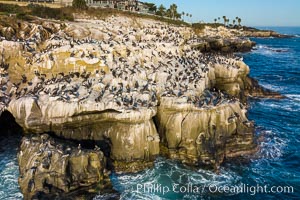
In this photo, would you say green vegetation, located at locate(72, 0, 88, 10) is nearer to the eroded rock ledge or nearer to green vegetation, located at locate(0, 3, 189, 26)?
green vegetation, located at locate(0, 3, 189, 26)

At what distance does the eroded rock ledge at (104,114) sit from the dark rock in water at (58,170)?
Answer: 0.07 metres

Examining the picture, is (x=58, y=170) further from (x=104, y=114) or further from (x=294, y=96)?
(x=294, y=96)

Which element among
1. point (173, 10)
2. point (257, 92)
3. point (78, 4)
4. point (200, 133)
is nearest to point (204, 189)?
point (200, 133)

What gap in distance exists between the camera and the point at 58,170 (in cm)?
2164

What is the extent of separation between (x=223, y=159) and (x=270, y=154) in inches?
222

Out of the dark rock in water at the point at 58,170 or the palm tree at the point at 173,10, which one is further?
the palm tree at the point at 173,10

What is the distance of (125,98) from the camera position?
26688 millimetres

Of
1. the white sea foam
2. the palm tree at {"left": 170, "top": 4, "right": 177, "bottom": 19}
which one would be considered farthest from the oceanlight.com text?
the palm tree at {"left": 170, "top": 4, "right": 177, "bottom": 19}

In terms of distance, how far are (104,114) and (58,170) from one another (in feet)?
20.5

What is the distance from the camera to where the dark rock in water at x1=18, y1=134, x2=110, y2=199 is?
2119cm

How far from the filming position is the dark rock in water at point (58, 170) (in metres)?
21.2

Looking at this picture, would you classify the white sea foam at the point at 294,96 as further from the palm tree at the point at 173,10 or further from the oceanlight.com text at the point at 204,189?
the palm tree at the point at 173,10

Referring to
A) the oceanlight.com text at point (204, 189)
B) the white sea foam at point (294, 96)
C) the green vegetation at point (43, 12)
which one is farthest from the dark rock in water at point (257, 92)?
the green vegetation at point (43, 12)

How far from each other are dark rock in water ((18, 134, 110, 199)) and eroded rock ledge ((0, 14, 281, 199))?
7cm
